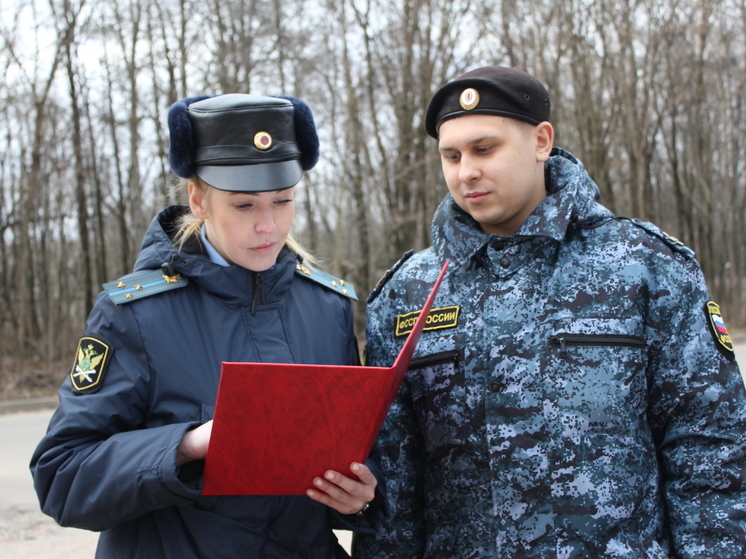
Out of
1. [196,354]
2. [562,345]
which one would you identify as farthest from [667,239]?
[196,354]

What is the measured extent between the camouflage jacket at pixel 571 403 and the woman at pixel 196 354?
29 centimetres

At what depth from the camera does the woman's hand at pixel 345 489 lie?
5.45 ft

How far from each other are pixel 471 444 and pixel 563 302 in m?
0.47

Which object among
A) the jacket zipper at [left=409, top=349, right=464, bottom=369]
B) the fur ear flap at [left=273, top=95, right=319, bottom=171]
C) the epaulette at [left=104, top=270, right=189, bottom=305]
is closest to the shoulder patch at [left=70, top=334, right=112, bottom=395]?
the epaulette at [left=104, top=270, right=189, bottom=305]

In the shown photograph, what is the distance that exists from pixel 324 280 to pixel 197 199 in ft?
1.53

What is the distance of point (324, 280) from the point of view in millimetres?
2182

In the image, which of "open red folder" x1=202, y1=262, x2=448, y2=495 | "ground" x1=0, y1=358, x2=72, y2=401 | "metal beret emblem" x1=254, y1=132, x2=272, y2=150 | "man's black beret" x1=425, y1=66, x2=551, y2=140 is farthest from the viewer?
"ground" x1=0, y1=358, x2=72, y2=401

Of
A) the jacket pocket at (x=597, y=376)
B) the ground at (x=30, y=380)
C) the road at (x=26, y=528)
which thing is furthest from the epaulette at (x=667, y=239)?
the ground at (x=30, y=380)

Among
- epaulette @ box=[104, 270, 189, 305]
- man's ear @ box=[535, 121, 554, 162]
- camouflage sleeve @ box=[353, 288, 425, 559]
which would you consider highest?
man's ear @ box=[535, 121, 554, 162]

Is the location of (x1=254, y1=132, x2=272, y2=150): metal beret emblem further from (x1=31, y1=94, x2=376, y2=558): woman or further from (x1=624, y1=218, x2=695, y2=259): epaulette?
(x1=624, y1=218, x2=695, y2=259): epaulette

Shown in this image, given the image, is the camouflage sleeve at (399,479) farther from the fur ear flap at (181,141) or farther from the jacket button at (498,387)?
the fur ear flap at (181,141)

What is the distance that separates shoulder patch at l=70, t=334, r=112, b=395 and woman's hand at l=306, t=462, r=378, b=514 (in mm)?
574

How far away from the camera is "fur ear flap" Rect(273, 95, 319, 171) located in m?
2.01

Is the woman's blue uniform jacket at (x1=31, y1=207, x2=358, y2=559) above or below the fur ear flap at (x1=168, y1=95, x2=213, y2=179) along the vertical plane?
below
